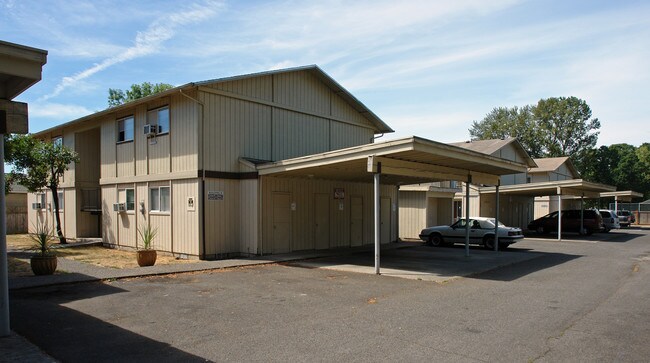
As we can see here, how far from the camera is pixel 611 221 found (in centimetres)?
3167

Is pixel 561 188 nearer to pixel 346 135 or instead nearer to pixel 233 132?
pixel 346 135

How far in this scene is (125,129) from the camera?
17.8 meters

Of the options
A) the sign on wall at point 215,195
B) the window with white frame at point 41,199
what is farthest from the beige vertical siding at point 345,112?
the window with white frame at point 41,199

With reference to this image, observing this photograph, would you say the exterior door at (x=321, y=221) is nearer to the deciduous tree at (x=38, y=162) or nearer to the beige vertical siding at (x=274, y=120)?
the beige vertical siding at (x=274, y=120)

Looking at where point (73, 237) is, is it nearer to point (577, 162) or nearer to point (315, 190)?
point (315, 190)

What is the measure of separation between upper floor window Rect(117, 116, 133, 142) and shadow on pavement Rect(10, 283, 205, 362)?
392 inches

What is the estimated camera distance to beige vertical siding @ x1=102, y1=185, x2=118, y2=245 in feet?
59.9

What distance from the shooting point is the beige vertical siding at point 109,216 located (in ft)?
59.9

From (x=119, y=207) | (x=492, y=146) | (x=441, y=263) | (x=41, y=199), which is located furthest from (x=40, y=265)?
(x=492, y=146)

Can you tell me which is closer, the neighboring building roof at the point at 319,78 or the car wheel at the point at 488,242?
the neighboring building roof at the point at 319,78

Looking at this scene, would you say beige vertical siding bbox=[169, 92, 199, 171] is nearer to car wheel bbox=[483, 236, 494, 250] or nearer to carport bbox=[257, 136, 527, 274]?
carport bbox=[257, 136, 527, 274]

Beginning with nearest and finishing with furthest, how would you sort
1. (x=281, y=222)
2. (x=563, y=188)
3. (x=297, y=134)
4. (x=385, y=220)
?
(x=281, y=222) → (x=297, y=134) → (x=385, y=220) → (x=563, y=188)

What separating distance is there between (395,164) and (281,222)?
513cm

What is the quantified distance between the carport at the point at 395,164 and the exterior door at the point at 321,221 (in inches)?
36.4
